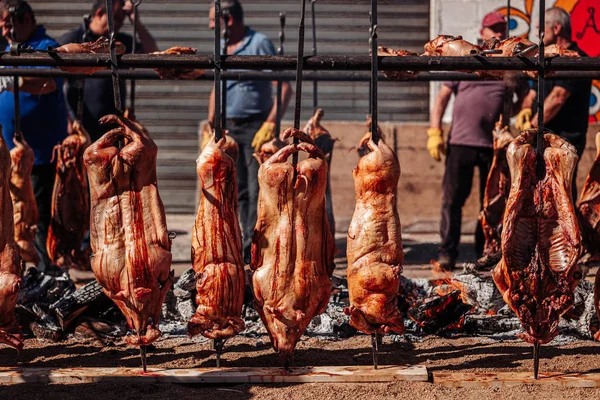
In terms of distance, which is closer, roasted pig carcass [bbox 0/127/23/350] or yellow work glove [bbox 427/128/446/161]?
roasted pig carcass [bbox 0/127/23/350]

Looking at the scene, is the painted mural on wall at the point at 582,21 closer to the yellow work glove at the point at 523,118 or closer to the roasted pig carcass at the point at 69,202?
the yellow work glove at the point at 523,118

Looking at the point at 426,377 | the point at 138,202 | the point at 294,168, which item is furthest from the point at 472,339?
the point at 138,202

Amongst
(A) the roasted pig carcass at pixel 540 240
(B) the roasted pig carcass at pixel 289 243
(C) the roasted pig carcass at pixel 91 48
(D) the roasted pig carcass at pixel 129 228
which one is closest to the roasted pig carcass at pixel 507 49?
(A) the roasted pig carcass at pixel 540 240

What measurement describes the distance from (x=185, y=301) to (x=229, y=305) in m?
1.70

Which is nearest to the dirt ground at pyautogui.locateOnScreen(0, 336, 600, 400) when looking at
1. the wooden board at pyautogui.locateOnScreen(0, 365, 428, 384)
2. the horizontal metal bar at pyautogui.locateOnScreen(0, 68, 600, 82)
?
the wooden board at pyautogui.locateOnScreen(0, 365, 428, 384)

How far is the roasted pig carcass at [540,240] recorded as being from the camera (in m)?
4.91

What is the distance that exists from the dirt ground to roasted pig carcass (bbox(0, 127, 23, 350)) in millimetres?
306

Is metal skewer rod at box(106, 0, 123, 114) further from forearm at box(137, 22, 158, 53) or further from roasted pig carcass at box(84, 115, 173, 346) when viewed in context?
forearm at box(137, 22, 158, 53)

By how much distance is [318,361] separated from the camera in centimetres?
562

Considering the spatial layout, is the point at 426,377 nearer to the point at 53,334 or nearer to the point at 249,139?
the point at 53,334

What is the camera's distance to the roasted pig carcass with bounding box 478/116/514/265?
26.0 feet

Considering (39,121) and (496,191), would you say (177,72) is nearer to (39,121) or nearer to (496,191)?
(39,121)

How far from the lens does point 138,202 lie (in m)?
4.96

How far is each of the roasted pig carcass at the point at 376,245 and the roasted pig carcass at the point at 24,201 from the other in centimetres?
355
